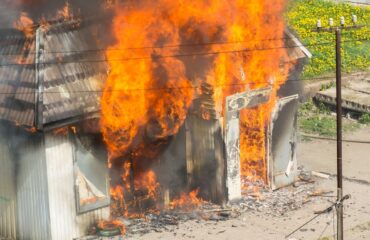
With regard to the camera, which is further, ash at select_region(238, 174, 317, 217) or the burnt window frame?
ash at select_region(238, 174, 317, 217)

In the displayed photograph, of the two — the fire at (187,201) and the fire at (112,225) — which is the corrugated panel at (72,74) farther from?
the fire at (187,201)

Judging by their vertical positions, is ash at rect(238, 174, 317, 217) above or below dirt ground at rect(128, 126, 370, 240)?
above

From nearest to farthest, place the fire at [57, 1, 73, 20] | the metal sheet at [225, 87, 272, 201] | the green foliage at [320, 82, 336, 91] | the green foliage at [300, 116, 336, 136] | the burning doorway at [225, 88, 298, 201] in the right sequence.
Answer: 1. the fire at [57, 1, 73, 20]
2. the metal sheet at [225, 87, 272, 201]
3. the burning doorway at [225, 88, 298, 201]
4. the green foliage at [300, 116, 336, 136]
5. the green foliage at [320, 82, 336, 91]

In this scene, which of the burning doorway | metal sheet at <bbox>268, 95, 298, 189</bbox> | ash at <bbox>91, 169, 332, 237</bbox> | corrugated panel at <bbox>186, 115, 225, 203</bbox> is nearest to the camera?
Answer: ash at <bbox>91, 169, 332, 237</bbox>

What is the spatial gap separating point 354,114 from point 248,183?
1007cm

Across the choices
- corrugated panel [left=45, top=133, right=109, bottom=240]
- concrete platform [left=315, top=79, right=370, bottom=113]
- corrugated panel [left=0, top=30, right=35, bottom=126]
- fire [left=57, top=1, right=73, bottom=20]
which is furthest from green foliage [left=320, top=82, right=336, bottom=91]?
corrugated panel [left=0, top=30, right=35, bottom=126]

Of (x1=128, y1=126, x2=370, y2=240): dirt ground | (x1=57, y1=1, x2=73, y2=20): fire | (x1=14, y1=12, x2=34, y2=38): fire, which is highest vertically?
(x1=57, y1=1, x2=73, y2=20): fire

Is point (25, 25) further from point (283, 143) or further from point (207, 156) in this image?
point (283, 143)

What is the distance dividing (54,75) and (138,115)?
267 centimetres

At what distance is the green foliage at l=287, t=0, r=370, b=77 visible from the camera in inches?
1463

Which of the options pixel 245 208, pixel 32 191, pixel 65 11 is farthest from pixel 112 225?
pixel 65 11

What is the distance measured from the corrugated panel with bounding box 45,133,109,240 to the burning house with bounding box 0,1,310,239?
0.09 feet

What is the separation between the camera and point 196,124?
21.3 m

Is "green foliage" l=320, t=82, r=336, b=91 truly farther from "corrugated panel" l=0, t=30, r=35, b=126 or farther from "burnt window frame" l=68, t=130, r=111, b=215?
"corrugated panel" l=0, t=30, r=35, b=126
